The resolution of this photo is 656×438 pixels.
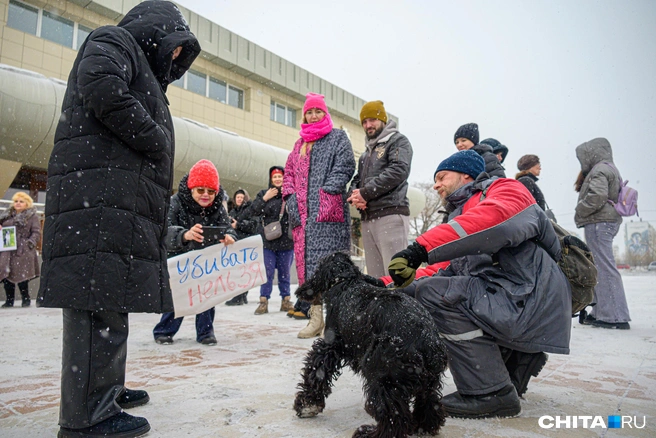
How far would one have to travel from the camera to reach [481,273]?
91.1 inches

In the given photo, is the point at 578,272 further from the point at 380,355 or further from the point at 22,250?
the point at 22,250

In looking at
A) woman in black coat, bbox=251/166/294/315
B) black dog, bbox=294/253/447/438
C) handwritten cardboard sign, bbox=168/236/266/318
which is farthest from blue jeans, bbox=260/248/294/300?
black dog, bbox=294/253/447/438

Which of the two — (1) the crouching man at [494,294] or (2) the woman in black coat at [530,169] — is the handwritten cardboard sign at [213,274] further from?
(2) the woman in black coat at [530,169]

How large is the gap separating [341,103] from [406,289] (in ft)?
81.5

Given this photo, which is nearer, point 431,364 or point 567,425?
point 431,364

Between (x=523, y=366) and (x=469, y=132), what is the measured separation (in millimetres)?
2797

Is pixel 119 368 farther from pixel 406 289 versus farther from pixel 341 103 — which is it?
pixel 341 103

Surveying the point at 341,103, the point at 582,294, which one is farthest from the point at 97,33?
the point at 341,103

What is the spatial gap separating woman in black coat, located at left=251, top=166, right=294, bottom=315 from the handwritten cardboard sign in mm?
2005

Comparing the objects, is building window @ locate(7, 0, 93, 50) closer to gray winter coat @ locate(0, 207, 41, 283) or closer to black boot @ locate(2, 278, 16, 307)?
gray winter coat @ locate(0, 207, 41, 283)

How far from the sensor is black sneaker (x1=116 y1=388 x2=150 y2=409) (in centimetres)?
226

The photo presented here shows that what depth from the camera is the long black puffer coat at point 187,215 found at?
4133 millimetres

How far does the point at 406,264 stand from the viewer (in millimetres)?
2113

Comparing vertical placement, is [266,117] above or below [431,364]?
above
